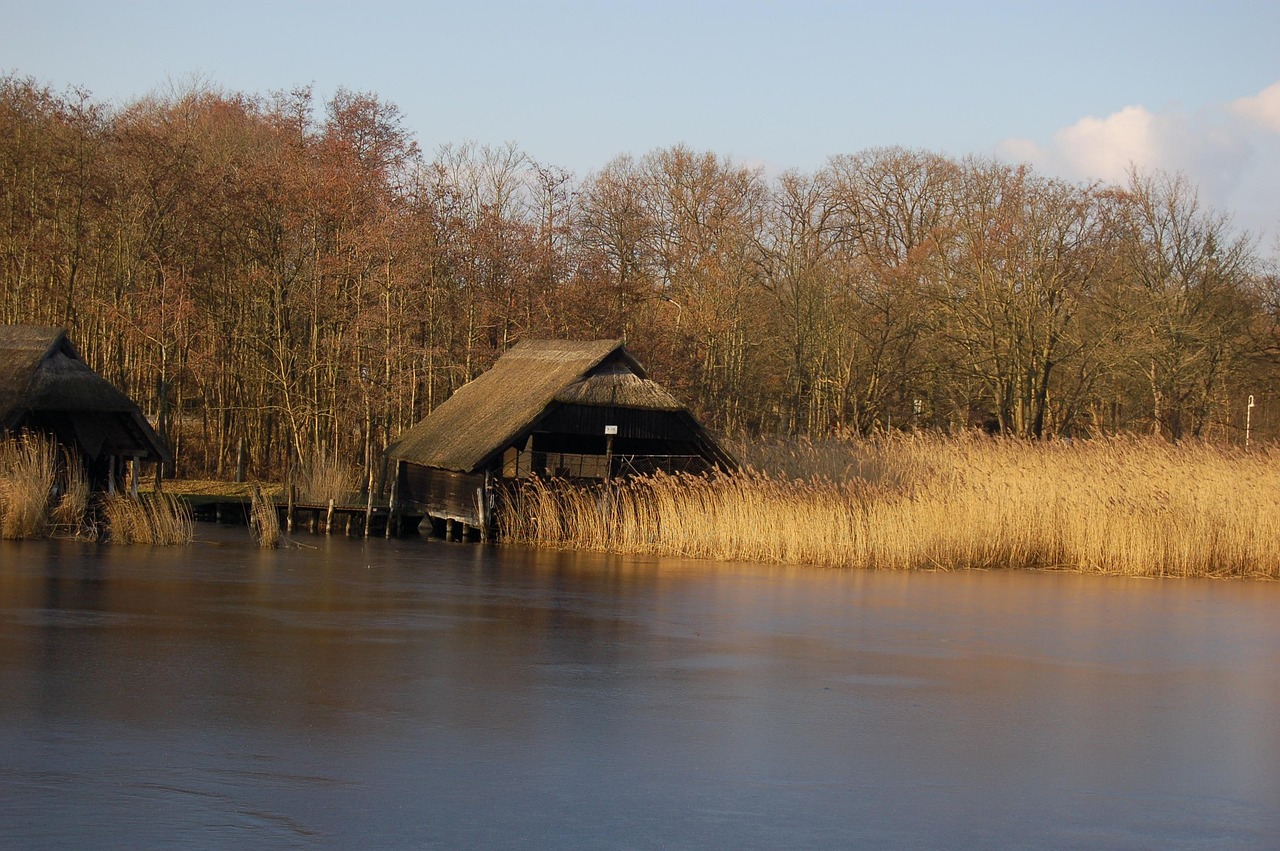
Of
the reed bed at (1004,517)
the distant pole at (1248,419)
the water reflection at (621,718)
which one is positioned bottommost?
the water reflection at (621,718)

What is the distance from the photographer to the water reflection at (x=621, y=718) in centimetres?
721

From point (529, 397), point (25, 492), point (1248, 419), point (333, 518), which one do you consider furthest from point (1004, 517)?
point (1248, 419)

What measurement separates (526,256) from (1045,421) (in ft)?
56.2

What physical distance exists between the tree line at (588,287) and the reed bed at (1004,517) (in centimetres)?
1174

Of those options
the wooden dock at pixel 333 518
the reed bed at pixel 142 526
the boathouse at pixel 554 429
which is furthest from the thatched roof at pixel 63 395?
the boathouse at pixel 554 429

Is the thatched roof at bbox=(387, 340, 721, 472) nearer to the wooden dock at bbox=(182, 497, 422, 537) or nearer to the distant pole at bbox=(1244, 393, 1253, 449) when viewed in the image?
the wooden dock at bbox=(182, 497, 422, 537)

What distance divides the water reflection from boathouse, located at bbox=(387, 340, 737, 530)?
986 cm

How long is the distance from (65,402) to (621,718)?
2181cm

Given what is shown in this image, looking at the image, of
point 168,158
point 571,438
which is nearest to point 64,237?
point 168,158

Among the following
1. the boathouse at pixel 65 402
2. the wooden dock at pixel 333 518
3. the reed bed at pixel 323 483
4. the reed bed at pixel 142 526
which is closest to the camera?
the reed bed at pixel 142 526

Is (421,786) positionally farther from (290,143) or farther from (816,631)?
(290,143)

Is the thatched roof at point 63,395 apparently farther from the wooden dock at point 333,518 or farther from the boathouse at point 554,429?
the boathouse at point 554,429

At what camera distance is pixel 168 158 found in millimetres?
39062

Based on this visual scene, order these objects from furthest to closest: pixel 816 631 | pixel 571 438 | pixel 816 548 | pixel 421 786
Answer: pixel 571 438 < pixel 816 548 < pixel 816 631 < pixel 421 786
